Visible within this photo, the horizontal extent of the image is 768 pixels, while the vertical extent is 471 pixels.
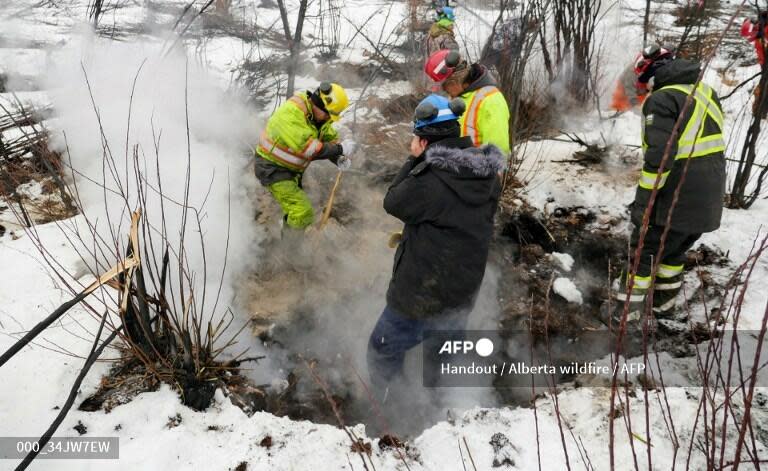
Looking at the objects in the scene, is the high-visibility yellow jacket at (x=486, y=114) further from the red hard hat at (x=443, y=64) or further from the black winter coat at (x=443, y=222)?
the black winter coat at (x=443, y=222)

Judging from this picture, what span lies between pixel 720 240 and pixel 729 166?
1.29m

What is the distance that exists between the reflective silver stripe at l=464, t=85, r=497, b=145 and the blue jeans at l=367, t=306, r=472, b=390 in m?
1.30

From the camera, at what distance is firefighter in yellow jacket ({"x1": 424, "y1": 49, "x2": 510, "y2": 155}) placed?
306 cm

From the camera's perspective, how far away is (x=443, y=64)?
321cm

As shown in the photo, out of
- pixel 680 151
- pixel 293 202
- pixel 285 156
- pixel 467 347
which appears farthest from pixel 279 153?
pixel 680 151

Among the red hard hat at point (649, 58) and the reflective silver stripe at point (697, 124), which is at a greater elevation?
the red hard hat at point (649, 58)


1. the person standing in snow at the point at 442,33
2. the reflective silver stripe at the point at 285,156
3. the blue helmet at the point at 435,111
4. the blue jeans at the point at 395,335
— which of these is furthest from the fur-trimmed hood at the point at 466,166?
the person standing in snow at the point at 442,33

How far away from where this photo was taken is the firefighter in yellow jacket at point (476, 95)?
3061mm

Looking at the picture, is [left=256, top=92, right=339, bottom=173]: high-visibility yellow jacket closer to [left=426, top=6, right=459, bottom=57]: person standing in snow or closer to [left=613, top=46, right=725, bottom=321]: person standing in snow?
[left=613, top=46, right=725, bottom=321]: person standing in snow

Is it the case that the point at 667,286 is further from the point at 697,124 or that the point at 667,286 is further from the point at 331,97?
the point at 331,97

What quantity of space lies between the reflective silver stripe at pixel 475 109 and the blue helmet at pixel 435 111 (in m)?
0.90

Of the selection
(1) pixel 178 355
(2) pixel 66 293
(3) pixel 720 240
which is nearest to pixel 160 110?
(2) pixel 66 293

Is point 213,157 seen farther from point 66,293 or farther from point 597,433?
point 597,433

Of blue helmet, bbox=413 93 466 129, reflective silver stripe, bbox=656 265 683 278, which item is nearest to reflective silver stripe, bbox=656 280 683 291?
reflective silver stripe, bbox=656 265 683 278
